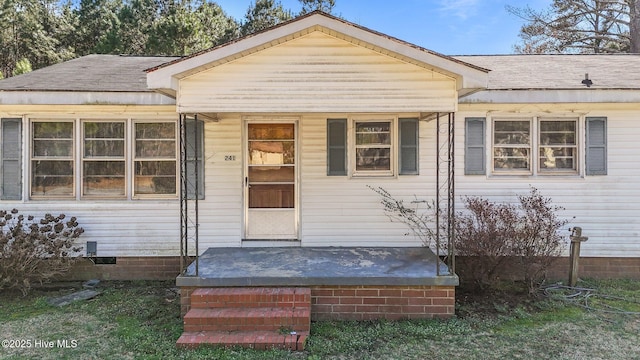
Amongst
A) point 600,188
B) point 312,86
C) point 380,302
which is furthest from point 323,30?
point 600,188

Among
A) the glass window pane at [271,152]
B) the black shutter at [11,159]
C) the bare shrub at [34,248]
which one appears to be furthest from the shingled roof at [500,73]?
the bare shrub at [34,248]

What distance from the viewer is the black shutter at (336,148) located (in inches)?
246

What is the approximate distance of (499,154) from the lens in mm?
6332

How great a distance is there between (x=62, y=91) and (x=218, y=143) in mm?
2253

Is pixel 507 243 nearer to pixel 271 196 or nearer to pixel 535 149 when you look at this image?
pixel 535 149

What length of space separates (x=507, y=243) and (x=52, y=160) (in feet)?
22.0

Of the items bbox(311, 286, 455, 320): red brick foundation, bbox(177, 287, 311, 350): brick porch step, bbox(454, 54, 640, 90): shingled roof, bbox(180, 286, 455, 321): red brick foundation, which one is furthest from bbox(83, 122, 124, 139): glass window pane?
bbox(454, 54, 640, 90): shingled roof

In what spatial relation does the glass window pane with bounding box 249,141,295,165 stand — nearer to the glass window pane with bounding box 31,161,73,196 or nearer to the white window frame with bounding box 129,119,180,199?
the white window frame with bounding box 129,119,180,199

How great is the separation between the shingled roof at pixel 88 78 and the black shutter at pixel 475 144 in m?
4.75

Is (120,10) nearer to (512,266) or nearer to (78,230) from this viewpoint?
(78,230)

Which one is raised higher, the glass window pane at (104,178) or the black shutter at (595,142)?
the black shutter at (595,142)

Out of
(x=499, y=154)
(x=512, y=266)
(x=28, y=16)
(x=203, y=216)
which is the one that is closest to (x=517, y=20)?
(x=499, y=154)

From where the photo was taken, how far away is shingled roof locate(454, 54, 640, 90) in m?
6.17

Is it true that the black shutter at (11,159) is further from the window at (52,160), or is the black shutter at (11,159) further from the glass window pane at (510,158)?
the glass window pane at (510,158)
